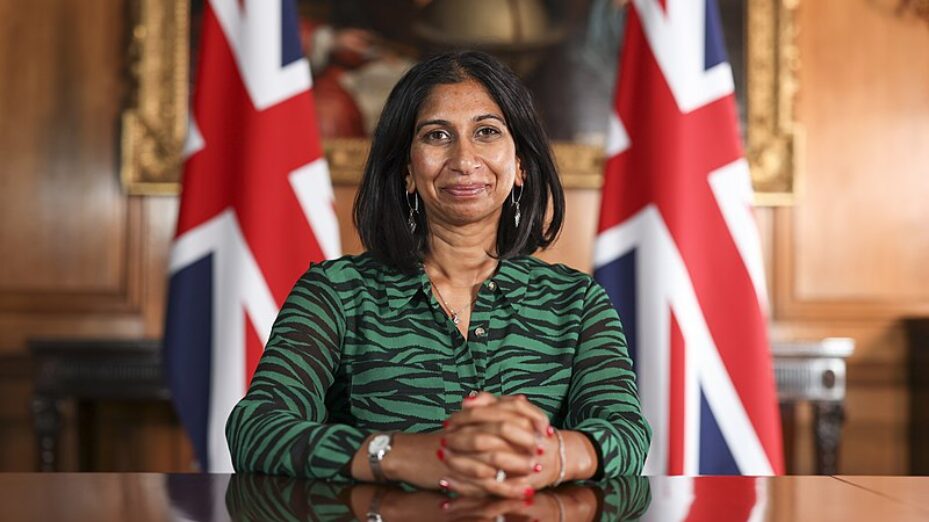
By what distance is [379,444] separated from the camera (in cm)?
164

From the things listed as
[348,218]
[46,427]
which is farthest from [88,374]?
[348,218]

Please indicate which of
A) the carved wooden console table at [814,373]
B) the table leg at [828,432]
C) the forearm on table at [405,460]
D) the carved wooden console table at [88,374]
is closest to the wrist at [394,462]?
the forearm on table at [405,460]

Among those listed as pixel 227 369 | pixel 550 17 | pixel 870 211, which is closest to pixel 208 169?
pixel 227 369

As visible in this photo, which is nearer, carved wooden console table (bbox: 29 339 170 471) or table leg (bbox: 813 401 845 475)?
carved wooden console table (bbox: 29 339 170 471)

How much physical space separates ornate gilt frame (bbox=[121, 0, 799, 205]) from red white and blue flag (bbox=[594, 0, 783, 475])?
1.97 metres

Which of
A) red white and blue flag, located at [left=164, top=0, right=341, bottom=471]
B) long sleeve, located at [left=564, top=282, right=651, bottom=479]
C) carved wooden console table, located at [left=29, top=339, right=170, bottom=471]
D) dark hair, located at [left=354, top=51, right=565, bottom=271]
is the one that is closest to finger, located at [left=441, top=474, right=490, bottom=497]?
long sleeve, located at [left=564, top=282, right=651, bottom=479]

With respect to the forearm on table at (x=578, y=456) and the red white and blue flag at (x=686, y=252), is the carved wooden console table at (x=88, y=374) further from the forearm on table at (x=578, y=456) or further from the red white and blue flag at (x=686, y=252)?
the forearm on table at (x=578, y=456)

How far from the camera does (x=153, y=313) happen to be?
531cm

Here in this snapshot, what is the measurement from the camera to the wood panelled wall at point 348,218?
5.30m

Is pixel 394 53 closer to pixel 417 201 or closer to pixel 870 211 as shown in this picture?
pixel 870 211

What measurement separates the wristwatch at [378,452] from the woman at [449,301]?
210 mm

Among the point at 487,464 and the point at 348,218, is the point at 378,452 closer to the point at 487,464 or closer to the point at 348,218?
the point at 487,464

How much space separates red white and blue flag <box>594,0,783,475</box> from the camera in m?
3.09

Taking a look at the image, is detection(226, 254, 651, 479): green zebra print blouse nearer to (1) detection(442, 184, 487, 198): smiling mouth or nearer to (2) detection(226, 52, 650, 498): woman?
(2) detection(226, 52, 650, 498): woman
